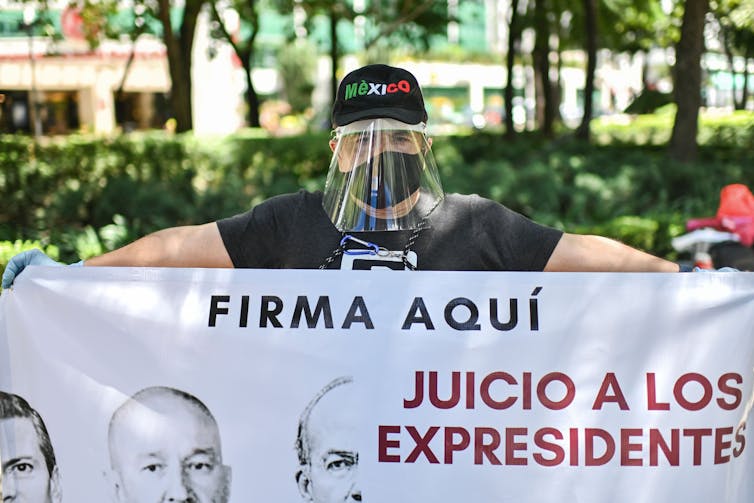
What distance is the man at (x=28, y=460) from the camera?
2.91 m

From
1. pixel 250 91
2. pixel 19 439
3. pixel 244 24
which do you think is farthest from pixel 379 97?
pixel 250 91

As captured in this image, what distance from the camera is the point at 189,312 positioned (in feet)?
9.57

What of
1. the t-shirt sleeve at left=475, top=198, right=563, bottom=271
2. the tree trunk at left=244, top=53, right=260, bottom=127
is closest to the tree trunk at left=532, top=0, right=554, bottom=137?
the tree trunk at left=244, top=53, right=260, bottom=127

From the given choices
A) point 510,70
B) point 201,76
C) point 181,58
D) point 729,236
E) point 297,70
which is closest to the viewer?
point 729,236

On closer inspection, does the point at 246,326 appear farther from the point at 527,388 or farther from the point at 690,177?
the point at 690,177

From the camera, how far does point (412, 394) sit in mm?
2842

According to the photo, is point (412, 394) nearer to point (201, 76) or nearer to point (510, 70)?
point (510, 70)

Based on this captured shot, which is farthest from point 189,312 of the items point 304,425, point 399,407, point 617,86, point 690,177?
point 617,86

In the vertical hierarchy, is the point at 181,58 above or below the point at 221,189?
above

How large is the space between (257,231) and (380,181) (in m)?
0.37

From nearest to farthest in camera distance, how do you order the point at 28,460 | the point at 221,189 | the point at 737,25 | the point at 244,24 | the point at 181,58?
1. the point at 28,460
2. the point at 221,189
3. the point at 737,25
4. the point at 181,58
5. the point at 244,24

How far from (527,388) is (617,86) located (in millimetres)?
66219

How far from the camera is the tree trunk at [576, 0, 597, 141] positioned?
21172mm

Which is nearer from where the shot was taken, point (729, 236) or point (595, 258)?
point (595, 258)
